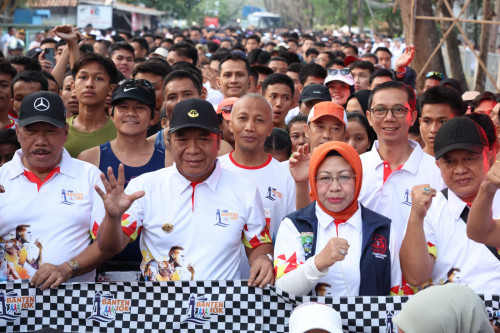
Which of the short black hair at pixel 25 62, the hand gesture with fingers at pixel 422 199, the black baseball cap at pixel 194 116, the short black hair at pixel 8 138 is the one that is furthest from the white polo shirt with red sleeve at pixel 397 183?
the short black hair at pixel 25 62

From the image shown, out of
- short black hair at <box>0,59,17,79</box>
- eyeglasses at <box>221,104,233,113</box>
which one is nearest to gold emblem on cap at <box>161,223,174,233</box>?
eyeglasses at <box>221,104,233,113</box>

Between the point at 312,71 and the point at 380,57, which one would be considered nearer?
the point at 312,71

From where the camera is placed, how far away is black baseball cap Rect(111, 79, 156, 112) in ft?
18.0

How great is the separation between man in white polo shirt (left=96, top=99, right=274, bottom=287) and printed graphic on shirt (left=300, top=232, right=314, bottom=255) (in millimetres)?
290

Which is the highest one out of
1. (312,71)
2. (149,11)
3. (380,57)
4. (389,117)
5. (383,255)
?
(149,11)

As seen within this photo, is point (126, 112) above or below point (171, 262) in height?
above

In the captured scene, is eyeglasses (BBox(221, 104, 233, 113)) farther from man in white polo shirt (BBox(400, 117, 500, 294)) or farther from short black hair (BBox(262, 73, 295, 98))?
man in white polo shirt (BBox(400, 117, 500, 294))

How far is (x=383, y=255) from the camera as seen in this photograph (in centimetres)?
399

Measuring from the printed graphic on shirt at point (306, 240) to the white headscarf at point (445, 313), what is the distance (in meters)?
1.15

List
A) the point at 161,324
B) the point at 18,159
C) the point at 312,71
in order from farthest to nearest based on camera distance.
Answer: the point at 312,71, the point at 18,159, the point at 161,324

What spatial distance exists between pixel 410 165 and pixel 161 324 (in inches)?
85.9

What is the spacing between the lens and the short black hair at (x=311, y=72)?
32.7 ft

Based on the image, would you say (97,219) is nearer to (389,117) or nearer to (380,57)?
(389,117)

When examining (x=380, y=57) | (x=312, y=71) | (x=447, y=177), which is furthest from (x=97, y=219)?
(x=380, y=57)
